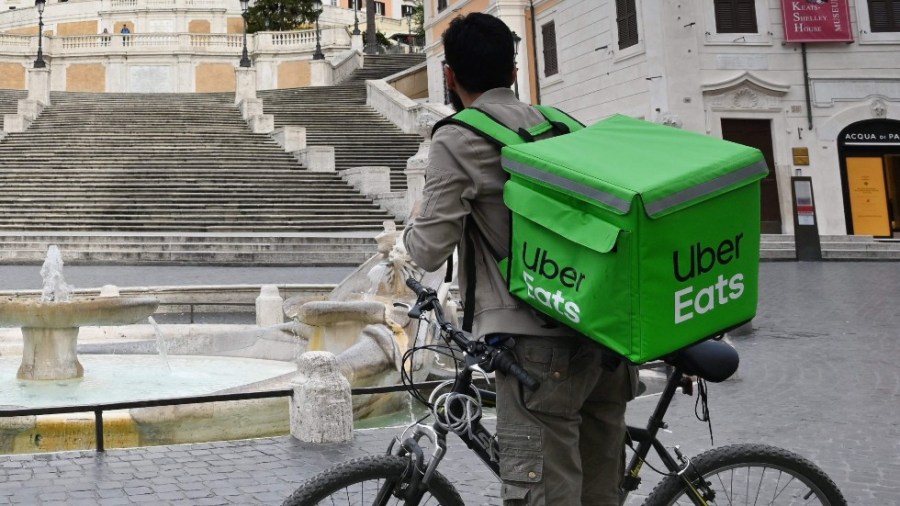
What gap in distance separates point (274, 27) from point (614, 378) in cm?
5478

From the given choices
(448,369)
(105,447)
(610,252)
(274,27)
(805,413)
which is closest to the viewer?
(610,252)

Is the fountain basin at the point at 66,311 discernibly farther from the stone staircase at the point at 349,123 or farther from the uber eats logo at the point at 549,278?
the stone staircase at the point at 349,123

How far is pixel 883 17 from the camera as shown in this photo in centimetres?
2244

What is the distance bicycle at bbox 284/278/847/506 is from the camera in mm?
2393

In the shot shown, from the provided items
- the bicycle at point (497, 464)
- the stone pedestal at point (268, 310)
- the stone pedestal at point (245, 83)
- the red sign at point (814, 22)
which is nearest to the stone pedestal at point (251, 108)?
the stone pedestal at point (245, 83)

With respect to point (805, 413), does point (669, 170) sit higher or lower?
higher

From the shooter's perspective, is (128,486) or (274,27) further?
(274,27)

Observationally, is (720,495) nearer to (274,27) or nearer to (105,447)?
(105,447)

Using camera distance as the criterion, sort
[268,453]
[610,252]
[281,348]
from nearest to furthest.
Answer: [610,252]
[268,453]
[281,348]

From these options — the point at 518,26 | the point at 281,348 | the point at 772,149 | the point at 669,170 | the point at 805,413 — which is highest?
the point at 518,26

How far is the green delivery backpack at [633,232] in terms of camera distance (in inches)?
79.3

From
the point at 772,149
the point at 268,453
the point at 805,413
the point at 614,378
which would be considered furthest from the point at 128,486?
the point at 772,149

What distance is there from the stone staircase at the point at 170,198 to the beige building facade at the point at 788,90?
8.55 meters

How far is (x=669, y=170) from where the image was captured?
2.09 metres
